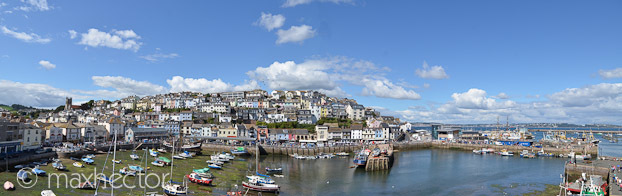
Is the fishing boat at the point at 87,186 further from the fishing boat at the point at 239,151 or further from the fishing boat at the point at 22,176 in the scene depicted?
the fishing boat at the point at 239,151

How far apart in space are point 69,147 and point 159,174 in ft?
69.2

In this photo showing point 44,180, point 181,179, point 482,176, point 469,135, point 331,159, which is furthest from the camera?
point 469,135

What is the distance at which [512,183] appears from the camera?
1543 inches

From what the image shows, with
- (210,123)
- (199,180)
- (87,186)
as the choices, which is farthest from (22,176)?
(210,123)

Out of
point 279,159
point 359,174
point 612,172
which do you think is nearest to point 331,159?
point 279,159

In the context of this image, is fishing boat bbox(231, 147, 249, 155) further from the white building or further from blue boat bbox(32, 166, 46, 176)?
blue boat bbox(32, 166, 46, 176)

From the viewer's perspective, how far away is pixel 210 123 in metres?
87.1

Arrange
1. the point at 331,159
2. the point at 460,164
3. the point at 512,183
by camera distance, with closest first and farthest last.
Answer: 1. the point at 512,183
2. the point at 460,164
3. the point at 331,159

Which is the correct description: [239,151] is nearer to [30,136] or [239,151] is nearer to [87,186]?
[30,136]

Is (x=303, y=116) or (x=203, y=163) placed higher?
(x=303, y=116)

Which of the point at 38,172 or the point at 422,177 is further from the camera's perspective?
the point at 422,177

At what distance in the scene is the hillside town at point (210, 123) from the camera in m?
58.8

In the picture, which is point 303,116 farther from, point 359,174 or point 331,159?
point 359,174

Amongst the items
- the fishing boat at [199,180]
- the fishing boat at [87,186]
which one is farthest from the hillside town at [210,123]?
the fishing boat at [199,180]
